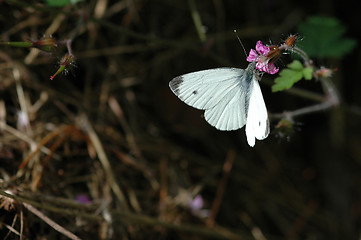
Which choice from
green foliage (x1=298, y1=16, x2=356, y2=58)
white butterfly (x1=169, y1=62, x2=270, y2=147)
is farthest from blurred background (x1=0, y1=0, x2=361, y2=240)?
white butterfly (x1=169, y1=62, x2=270, y2=147)

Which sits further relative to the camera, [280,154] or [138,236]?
[280,154]

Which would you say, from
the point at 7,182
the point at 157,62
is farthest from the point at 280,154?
the point at 7,182

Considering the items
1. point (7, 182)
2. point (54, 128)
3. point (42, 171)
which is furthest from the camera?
point (54, 128)

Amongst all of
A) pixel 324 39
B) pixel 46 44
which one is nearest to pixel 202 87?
pixel 46 44

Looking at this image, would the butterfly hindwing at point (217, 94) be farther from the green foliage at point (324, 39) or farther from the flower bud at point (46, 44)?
the green foliage at point (324, 39)

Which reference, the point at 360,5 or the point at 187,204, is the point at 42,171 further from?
the point at 360,5

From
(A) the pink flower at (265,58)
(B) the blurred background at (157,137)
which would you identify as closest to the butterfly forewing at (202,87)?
(A) the pink flower at (265,58)
